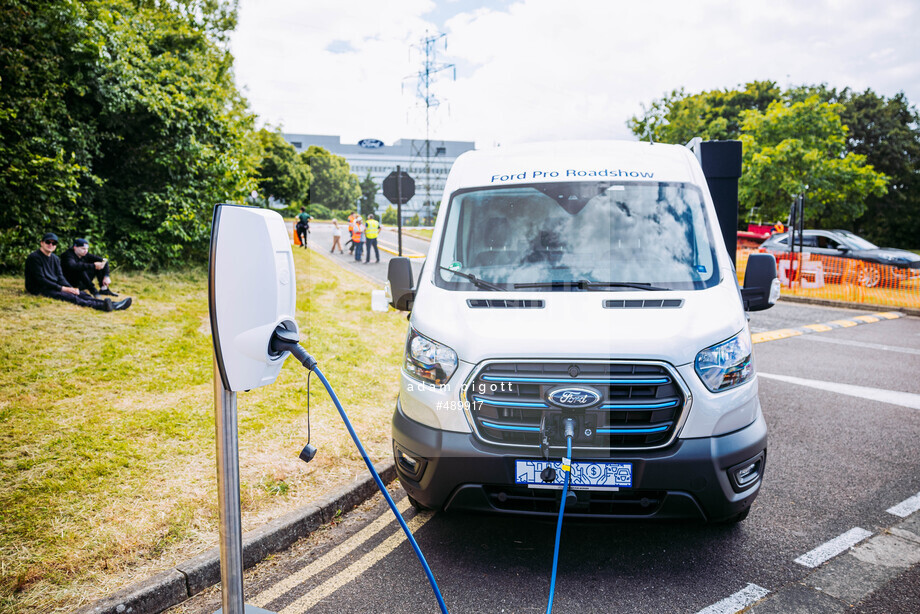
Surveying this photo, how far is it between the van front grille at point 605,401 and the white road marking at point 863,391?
482 centimetres

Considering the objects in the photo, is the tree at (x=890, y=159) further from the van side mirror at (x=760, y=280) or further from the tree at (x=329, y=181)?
the tree at (x=329, y=181)

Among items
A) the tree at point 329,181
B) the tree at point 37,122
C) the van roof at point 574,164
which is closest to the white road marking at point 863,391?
the van roof at point 574,164

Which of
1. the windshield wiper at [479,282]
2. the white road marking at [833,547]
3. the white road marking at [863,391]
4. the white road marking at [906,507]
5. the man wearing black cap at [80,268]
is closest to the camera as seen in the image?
the white road marking at [833,547]

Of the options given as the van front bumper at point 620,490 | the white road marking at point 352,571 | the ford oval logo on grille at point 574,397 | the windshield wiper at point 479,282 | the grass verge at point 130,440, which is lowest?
the white road marking at point 352,571

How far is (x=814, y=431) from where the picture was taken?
17.7 feet

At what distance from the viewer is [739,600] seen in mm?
2881

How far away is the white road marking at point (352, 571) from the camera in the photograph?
9.55ft

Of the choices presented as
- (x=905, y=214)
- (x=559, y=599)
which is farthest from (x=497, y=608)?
(x=905, y=214)

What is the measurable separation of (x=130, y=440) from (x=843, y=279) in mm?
19275

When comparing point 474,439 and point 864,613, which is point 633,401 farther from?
point 864,613

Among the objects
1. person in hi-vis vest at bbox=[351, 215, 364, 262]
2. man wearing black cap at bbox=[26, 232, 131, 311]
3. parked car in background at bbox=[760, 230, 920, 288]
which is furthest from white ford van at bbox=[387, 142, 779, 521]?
person in hi-vis vest at bbox=[351, 215, 364, 262]

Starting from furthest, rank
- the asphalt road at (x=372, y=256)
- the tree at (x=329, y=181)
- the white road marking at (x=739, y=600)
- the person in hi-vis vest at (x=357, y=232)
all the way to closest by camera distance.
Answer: the tree at (x=329, y=181) → the person in hi-vis vest at (x=357, y=232) → the asphalt road at (x=372, y=256) → the white road marking at (x=739, y=600)

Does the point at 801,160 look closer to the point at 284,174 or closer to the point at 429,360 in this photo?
the point at 429,360

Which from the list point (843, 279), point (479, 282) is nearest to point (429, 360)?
point (479, 282)
